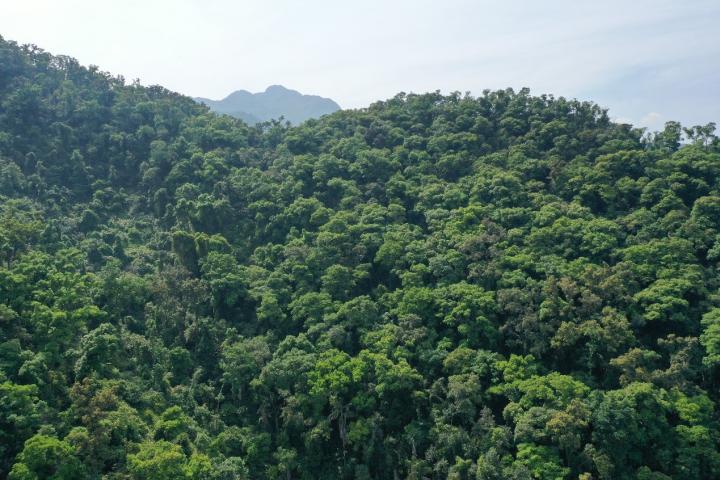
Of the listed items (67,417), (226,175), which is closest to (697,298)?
(67,417)

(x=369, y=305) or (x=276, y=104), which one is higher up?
(x=276, y=104)

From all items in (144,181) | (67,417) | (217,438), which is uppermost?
(144,181)

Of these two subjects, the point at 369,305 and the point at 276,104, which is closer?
the point at 369,305

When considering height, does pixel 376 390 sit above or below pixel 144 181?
below

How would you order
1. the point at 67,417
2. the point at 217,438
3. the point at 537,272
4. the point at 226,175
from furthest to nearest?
the point at 226,175
the point at 537,272
the point at 217,438
the point at 67,417

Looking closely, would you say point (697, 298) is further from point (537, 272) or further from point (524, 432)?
point (524, 432)
